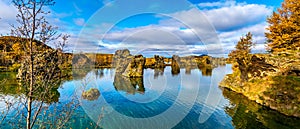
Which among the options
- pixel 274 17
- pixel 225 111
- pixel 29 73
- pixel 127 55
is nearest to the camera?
pixel 29 73


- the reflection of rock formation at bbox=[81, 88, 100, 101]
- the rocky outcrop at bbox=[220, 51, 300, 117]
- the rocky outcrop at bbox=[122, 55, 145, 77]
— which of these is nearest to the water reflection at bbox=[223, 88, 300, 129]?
the rocky outcrop at bbox=[220, 51, 300, 117]

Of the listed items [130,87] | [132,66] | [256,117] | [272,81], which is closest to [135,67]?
[132,66]

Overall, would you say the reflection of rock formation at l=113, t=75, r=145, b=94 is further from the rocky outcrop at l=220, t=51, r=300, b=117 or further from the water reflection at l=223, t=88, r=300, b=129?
the rocky outcrop at l=220, t=51, r=300, b=117

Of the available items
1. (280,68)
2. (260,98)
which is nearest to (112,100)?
(260,98)

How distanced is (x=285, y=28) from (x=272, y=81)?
1213cm

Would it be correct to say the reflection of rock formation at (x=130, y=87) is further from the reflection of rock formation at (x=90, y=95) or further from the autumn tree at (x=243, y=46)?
the autumn tree at (x=243, y=46)

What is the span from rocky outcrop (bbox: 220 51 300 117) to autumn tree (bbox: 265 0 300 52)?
386 cm

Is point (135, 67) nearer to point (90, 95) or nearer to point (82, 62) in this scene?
point (90, 95)

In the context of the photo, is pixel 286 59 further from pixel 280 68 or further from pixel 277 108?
pixel 277 108

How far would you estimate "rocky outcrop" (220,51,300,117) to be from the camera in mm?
22841

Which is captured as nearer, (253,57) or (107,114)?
(107,114)

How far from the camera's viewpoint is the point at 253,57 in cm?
3559

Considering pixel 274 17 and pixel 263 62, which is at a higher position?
pixel 274 17

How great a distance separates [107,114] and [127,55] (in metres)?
45.8
